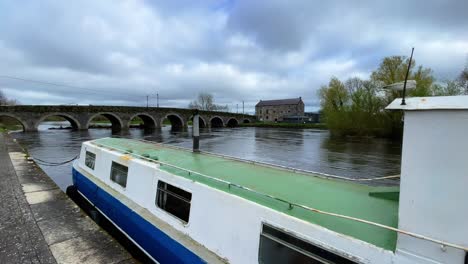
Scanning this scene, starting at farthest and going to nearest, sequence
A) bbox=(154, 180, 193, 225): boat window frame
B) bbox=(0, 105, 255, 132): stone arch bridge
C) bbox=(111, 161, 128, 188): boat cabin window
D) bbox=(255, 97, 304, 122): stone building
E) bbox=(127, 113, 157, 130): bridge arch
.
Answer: bbox=(255, 97, 304, 122): stone building → bbox=(127, 113, 157, 130): bridge arch → bbox=(0, 105, 255, 132): stone arch bridge → bbox=(111, 161, 128, 188): boat cabin window → bbox=(154, 180, 193, 225): boat window frame

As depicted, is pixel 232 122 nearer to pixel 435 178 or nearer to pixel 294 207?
pixel 294 207

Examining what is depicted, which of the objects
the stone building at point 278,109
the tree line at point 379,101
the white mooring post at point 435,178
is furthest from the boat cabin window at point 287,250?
the stone building at point 278,109

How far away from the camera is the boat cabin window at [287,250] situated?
101 inches

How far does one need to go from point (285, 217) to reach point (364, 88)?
4021 cm

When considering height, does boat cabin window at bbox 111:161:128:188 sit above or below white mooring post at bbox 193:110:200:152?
below

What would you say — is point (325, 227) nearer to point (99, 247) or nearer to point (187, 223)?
point (187, 223)

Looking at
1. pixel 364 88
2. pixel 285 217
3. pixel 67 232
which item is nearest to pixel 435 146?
pixel 285 217

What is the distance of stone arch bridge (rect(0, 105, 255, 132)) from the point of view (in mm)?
43312

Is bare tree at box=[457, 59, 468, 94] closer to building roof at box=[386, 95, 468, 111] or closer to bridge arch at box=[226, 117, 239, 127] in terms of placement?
building roof at box=[386, 95, 468, 111]

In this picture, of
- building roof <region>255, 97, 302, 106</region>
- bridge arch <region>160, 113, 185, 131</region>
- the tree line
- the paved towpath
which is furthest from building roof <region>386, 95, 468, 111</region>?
building roof <region>255, 97, 302, 106</region>

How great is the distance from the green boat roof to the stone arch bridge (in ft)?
161

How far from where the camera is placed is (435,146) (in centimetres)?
194

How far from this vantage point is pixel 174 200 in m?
4.64

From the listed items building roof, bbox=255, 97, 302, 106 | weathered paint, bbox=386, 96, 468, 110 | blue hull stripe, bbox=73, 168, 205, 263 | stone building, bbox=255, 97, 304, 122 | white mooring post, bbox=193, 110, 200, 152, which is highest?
building roof, bbox=255, 97, 302, 106
